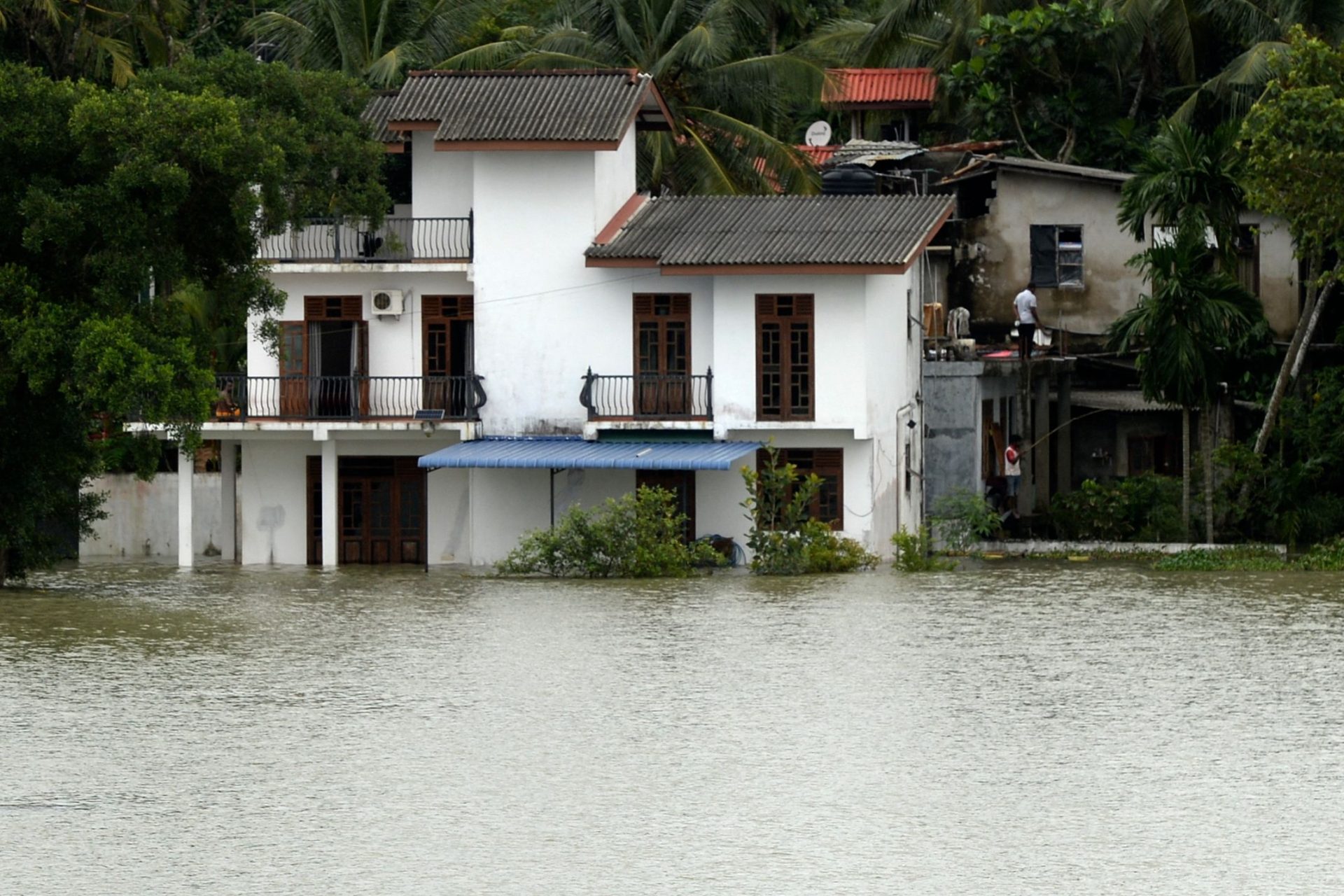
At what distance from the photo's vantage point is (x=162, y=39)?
45.4 metres

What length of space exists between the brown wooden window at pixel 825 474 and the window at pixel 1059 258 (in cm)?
894

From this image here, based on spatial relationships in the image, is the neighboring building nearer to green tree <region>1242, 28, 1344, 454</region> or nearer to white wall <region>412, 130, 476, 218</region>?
green tree <region>1242, 28, 1344, 454</region>

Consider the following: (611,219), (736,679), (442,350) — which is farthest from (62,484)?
(736,679)

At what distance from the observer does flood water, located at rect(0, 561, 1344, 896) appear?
15062mm

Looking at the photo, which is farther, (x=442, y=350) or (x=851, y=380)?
(x=442, y=350)

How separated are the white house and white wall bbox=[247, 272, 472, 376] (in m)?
0.04

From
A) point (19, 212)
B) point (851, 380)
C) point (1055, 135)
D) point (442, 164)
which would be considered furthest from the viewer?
point (1055, 135)

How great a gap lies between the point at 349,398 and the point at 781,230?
7.49 m

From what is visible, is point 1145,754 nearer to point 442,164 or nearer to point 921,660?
point 921,660

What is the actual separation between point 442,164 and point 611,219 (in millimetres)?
2956

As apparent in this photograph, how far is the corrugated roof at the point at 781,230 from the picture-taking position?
1401 inches

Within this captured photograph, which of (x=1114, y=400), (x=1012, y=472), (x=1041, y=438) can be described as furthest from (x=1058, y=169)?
(x=1012, y=472)

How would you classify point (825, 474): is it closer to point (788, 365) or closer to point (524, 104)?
point (788, 365)

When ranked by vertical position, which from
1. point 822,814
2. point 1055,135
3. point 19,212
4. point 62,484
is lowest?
point 822,814
